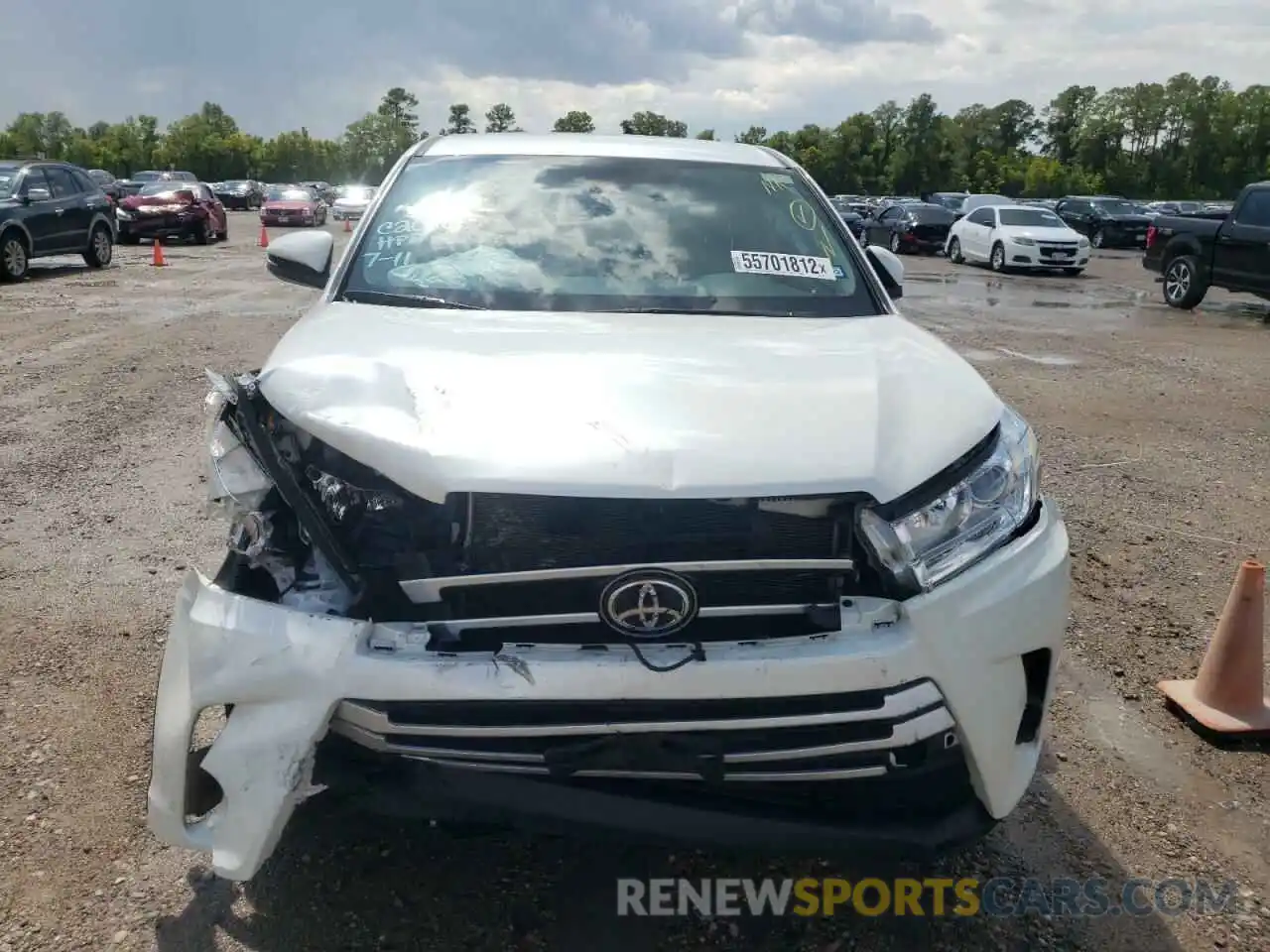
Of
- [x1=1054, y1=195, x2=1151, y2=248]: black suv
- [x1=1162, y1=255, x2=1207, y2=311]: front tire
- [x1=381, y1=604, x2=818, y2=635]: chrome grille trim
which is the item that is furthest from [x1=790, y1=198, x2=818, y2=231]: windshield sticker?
[x1=1054, y1=195, x2=1151, y2=248]: black suv

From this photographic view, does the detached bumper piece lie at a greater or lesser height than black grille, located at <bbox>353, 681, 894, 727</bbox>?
lesser

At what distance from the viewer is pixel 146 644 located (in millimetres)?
3648

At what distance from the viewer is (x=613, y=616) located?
201 centimetres

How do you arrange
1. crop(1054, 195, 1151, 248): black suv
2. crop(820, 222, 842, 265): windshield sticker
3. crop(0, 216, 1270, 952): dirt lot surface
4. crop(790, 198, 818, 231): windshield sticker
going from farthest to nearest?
crop(1054, 195, 1151, 248): black suv < crop(790, 198, 818, 231): windshield sticker < crop(820, 222, 842, 265): windshield sticker < crop(0, 216, 1270, 952): dirt lot surface

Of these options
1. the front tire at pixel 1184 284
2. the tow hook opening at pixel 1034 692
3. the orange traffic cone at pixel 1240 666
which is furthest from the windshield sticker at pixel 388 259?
the front tire at pixel 1184 284

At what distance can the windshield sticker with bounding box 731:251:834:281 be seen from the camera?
342cm

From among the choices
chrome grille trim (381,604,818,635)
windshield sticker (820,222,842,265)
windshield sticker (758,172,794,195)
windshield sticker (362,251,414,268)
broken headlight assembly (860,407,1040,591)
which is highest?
windshield sticker (758,172,794,195)

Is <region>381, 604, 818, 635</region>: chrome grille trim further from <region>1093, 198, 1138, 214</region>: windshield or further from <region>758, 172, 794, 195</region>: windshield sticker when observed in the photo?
<region>1093, 198, 1138, 214</region>: windshield

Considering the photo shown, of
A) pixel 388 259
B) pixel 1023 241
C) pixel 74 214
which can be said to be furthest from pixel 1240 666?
pixel 1023 241

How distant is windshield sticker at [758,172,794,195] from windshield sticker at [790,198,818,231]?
82mm

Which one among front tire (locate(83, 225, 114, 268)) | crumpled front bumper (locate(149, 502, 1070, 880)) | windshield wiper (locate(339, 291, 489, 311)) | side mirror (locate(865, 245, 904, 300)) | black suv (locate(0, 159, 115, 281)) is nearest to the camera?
crumpled front bumper (locate(149, 502, 1070, 880))

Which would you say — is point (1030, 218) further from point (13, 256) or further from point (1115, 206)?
point (13, 256)

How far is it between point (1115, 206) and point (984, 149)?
61.4 meters

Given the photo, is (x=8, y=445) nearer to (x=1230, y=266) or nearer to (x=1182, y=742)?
(x=1182, y=742)
